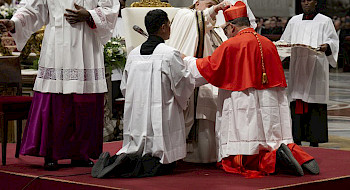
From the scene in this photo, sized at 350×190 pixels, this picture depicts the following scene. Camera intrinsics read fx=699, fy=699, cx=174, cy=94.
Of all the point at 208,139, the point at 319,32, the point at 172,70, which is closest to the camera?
the point at 172,70

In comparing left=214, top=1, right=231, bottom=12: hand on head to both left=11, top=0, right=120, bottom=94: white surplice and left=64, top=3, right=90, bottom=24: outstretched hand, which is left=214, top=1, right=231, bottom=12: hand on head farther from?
left=64, top=3, right=90, bottom=24: outstretched hand

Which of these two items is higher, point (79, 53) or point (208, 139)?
point (79, 53)

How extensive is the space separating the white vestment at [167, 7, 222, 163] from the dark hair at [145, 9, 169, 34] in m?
0.65

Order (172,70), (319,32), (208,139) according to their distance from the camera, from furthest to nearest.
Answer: (319,32), (208,139), (172,70)

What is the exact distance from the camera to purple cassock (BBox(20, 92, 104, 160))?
6.21 meters

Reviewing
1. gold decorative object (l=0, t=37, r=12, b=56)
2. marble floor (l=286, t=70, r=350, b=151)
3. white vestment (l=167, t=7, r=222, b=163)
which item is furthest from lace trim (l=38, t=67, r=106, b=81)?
marble floor (l=286, t=70, r=350, b=151)

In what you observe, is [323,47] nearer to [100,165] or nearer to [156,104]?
[156,104]

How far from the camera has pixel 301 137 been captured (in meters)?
8.80

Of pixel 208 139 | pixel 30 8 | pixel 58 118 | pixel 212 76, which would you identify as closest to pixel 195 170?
pixel 208 139

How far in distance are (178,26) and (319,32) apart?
8.48 feet

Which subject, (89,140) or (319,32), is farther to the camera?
(319,32)

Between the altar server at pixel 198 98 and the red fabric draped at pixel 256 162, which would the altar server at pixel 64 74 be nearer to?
the altar server at pixel 198 98

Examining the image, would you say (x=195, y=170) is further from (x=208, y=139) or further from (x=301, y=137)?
(x=301, y=137)

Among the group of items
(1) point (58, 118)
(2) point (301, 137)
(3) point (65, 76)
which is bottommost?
(2) point (301, 137)
